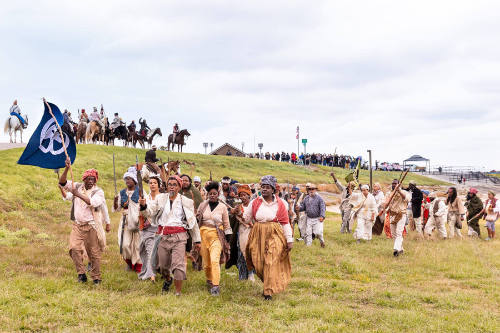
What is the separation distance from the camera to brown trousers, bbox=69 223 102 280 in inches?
269

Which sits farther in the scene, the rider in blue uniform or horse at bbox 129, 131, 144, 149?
horse at bbox 129, 131, 144, 149

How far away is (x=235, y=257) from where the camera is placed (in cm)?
805

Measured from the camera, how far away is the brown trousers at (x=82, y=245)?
6836 millimetres

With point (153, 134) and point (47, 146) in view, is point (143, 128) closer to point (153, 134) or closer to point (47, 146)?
point (153, 134)

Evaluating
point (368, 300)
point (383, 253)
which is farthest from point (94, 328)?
point (383, 253)

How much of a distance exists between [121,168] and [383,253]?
62.3 feet

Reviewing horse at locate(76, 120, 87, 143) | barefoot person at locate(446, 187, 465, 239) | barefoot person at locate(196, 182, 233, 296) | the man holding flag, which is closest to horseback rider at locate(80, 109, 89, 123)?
horse at locate(76, 120, 87, 143)

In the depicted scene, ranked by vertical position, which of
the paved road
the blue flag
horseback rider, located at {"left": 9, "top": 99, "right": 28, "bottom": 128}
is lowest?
the blue flag

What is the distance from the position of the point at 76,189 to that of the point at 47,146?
48.8 inches

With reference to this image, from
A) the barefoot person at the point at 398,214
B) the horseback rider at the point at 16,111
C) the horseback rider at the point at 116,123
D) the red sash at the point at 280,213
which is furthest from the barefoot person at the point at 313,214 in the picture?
the horseback rider at the point at 116,123

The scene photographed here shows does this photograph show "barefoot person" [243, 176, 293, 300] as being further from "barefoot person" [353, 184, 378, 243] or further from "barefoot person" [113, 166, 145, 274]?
"barefoot person" [353, 184, 378, 243]

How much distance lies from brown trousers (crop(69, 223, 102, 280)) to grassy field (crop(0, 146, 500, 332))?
28 centimetres

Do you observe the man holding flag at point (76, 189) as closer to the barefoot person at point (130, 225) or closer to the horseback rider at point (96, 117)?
the barefoot person at point (130, 225)

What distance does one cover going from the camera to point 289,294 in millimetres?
6926
